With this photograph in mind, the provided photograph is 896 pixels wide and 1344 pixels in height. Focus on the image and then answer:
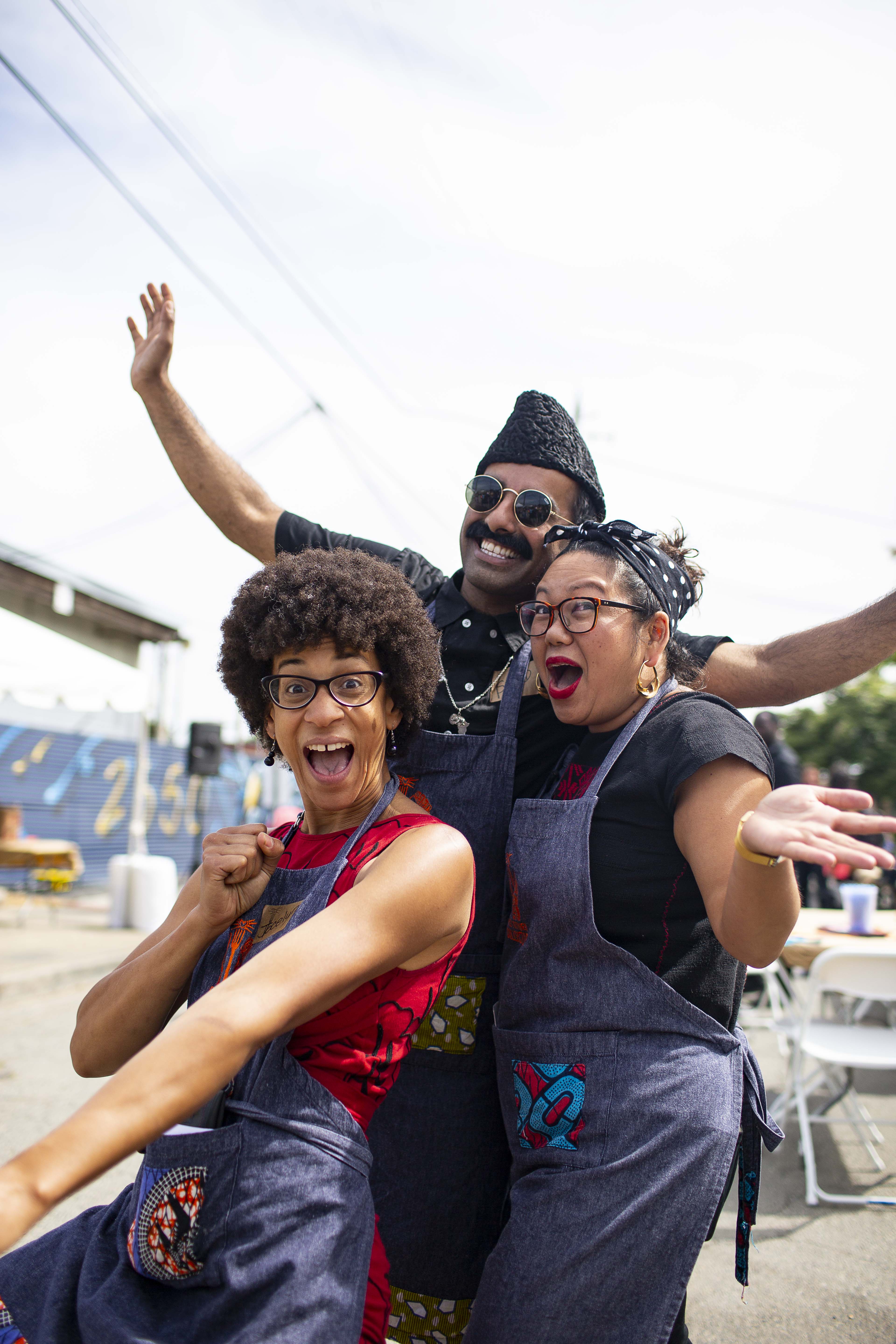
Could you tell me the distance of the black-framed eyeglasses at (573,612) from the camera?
1.95 metres

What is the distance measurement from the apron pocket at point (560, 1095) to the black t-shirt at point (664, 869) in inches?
6.9

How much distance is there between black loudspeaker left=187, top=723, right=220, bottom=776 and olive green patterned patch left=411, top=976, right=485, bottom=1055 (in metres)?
10.9

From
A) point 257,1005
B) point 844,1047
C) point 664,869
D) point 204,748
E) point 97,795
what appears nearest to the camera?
point 257,1005

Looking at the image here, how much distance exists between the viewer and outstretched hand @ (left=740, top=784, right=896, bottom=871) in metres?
1.22

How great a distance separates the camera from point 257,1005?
4.17 ft

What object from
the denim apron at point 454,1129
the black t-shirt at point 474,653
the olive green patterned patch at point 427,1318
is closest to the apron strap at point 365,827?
the denim apron at point 454,1129

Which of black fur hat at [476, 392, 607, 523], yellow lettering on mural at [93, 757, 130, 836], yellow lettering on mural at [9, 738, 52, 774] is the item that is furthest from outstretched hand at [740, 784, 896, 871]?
yellow lettering on mural at [93, 757, 130, 836]

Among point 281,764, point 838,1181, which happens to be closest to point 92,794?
point 838,1181

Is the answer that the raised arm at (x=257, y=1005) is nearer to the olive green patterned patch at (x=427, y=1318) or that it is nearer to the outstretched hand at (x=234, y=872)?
the outstretched hand at (x=234, y=872)

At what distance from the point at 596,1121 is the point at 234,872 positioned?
0.76 m

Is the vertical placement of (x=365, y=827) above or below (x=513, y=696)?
below

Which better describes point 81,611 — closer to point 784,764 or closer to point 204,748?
point 204,748

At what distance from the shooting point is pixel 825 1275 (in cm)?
339

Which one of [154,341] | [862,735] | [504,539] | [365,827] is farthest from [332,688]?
[862,735]
